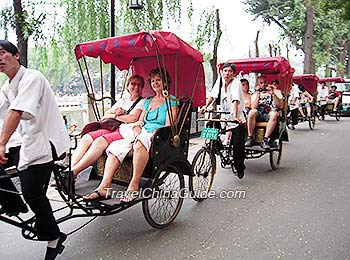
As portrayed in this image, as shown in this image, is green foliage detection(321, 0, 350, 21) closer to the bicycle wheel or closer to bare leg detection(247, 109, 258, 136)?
bare leg detection(247, 109, 258, 136)

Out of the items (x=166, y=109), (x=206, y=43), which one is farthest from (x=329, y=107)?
(x=166, y=109)

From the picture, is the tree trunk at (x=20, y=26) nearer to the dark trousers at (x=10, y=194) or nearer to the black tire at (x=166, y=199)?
the black tire at (x=166, y=199)

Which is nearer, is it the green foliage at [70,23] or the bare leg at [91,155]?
the bare leg at [91,155]

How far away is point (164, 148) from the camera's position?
3.68m

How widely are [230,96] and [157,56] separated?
1961 millimetres

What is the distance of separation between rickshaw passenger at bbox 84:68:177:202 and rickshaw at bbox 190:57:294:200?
33.3 inches

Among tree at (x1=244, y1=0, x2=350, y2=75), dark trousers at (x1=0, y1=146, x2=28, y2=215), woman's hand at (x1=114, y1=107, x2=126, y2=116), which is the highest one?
tree at (x1=244, y1=0, x2=350, y2=75)

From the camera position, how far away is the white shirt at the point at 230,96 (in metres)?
5.14

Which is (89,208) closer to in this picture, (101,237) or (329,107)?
(101,237)

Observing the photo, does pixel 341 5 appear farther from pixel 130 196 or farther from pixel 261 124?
pixel 130 196

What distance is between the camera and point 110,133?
12.9ft

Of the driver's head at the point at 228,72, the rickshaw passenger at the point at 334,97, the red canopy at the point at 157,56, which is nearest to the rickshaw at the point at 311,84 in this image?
the rickshaw passenger at the point at 334,97

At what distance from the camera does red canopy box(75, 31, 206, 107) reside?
3416 millimetres

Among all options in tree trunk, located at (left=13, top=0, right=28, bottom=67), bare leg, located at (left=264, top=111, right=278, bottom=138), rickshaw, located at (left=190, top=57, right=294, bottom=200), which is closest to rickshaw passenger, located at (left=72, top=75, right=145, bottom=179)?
rickshaw, located at (left=190, top=57, right=294, bottom=200)
